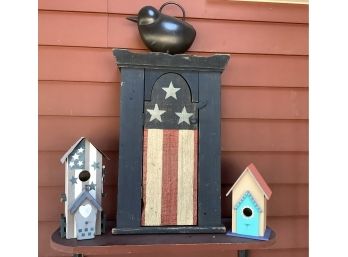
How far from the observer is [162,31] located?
1260 millimetres

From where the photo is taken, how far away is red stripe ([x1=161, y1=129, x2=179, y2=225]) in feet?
3.89

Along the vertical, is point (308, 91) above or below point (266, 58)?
below

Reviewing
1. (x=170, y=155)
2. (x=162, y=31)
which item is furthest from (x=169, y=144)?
(x=162, y=31)

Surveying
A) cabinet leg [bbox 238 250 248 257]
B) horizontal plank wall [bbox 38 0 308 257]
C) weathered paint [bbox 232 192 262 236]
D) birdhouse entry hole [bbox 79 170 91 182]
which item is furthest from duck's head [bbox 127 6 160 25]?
cabinet leg [bbox 238 250 248 257]

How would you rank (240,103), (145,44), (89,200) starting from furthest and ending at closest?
(240,103)
(145,44)
(89,200)

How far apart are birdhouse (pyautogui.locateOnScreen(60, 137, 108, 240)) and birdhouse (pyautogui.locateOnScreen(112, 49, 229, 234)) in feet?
0.23

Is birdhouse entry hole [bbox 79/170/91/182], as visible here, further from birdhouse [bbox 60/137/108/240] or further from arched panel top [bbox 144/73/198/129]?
arched panel top [bbox 144/73/198/129]

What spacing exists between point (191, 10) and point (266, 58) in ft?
1.12

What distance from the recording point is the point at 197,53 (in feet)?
4.57

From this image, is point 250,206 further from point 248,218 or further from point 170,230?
point 170,230

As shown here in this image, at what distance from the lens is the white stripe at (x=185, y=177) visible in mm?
1195
